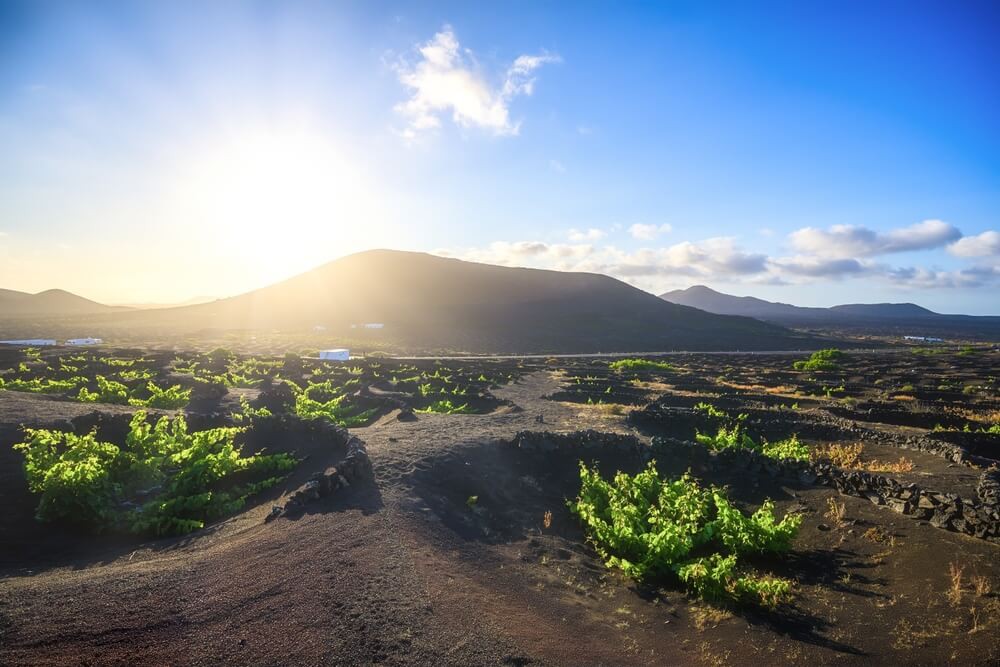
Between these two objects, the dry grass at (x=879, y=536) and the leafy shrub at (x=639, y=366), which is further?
the leafy shrub at (x=639, y=366)

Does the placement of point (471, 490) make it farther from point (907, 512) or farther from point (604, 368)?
point (604, 368)

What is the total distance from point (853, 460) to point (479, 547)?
13576 mm

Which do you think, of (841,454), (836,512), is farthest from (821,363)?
(836,512)

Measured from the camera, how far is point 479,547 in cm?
940

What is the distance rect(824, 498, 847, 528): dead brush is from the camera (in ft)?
35.4

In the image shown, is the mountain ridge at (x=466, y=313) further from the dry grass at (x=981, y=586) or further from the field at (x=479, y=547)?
the dry grass at (x=981, y=586)

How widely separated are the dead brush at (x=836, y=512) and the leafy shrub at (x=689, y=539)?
2.29 meters

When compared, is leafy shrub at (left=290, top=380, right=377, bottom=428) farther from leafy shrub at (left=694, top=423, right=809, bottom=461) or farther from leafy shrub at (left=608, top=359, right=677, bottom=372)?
leafy shrub at (left=608, top=359, right=677, bottom=372)

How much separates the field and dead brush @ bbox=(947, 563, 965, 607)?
98mm

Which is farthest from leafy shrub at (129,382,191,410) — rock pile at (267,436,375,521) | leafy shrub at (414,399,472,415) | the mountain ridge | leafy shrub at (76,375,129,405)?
the mountain ridge

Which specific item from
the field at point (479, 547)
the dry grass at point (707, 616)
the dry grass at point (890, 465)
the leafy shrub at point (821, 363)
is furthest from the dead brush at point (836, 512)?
the leafy shrub at point (821, 363)

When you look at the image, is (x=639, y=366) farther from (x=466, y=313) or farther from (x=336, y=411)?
(x=466, y=313)

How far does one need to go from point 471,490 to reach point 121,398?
19.5 metres

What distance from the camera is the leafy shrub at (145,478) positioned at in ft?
31.1
